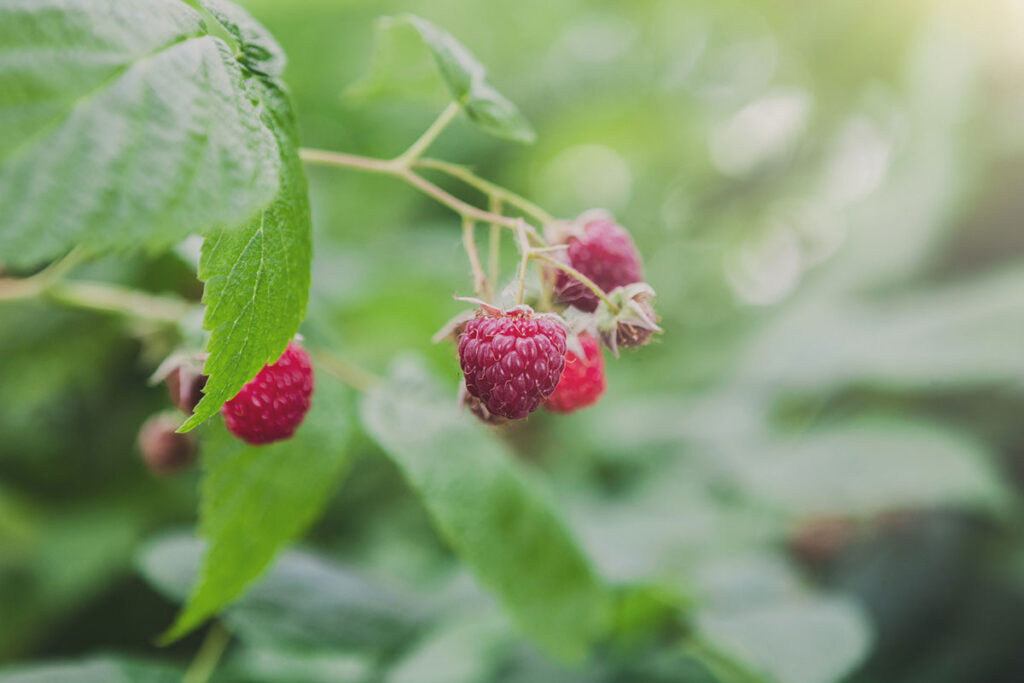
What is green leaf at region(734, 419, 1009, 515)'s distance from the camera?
61.1 inches

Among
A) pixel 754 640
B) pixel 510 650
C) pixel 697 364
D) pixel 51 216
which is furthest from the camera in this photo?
pixel 697 364

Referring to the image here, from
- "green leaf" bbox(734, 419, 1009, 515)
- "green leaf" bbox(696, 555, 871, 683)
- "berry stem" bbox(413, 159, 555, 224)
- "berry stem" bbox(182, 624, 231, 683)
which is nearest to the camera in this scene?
"berry stem" bbox(413, 159, 555, 224)

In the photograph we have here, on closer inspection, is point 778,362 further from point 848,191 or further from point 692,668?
point 848,191

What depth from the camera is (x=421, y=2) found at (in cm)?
276

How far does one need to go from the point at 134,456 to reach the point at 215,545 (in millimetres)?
1145

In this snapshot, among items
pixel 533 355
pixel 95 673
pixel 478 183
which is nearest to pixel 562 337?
pixel 533 355

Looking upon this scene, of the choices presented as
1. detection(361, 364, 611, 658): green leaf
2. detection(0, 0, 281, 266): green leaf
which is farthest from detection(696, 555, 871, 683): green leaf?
detection(0, 0, 281, 266): green leaf

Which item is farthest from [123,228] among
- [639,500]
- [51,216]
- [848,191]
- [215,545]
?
[848,191]

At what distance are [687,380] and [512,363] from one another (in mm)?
1941

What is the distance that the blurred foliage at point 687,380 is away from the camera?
1294 mm

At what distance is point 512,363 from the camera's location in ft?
2.28

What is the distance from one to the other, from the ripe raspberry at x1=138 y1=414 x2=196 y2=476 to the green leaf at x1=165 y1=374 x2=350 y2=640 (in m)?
0.25

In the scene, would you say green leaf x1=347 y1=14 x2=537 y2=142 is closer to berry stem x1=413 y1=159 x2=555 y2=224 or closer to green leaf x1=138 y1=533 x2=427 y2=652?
berry stem x1=413 y1=159 x2=555 y2=224

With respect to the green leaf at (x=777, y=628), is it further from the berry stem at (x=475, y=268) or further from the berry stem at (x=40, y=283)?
the berry stem at (x=40, y=283)
